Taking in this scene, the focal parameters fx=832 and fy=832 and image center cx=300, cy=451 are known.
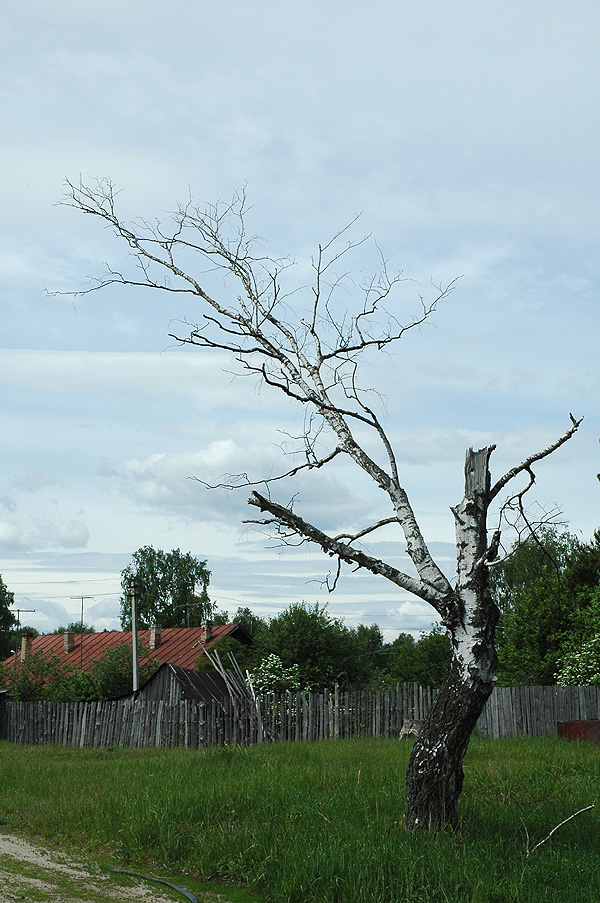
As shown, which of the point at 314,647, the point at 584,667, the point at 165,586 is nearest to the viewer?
the point at 584,667

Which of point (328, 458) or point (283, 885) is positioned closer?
point (283, 885)

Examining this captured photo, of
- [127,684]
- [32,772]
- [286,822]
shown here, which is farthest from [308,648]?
[286,822]

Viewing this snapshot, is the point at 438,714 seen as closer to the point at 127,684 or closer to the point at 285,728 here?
the point at 285,728

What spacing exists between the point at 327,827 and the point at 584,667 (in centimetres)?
1798

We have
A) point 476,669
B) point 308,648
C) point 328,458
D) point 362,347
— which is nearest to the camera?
point 476,669

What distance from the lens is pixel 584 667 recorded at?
74.9 feet

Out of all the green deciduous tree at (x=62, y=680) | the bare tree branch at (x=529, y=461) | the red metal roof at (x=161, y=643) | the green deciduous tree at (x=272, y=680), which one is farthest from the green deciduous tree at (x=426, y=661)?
the bare tree branch at (x=529, y=461)

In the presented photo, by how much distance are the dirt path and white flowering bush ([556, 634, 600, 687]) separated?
18.3 metres

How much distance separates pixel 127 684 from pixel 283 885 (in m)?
26.5

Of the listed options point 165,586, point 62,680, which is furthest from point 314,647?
point 165,586

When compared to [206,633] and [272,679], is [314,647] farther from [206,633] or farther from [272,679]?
[206,633]

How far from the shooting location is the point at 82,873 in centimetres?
640

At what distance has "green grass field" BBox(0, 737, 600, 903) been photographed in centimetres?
560

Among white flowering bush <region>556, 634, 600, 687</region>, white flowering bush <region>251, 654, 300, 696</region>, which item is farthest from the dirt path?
white flowering bush <region>556, 634, 600, 687</region>
